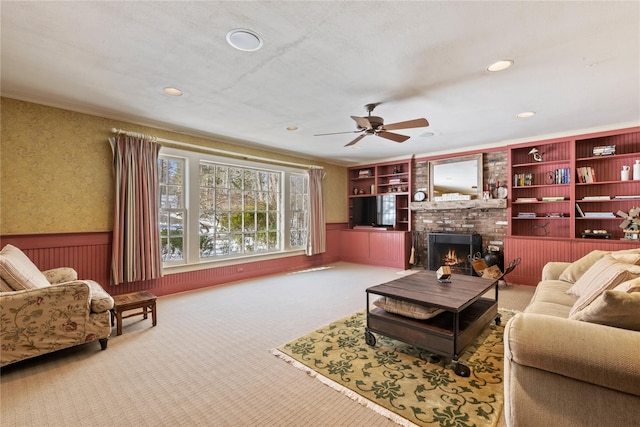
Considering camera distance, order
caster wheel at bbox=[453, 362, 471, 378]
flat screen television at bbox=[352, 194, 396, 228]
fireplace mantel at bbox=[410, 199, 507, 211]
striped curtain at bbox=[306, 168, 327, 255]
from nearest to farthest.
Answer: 1. caster wheel at bbox=[453, 362, 471, 378]
2. fireplace mantel at bbox=[410, 199, 507, 211]
3. striped curtain at bbox=[306, 168, 327, 255]
4. flat screen television at bbox=[352, 194, 396, 228]

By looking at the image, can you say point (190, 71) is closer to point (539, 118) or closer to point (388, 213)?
point (539, 118)

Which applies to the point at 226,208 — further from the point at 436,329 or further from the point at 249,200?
the point at 436,329

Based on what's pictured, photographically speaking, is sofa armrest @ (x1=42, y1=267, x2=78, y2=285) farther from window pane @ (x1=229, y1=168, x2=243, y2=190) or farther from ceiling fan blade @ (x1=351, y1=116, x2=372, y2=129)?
ceiling fan blade @ (x1=351, y1=116, x2=372, y2=129)

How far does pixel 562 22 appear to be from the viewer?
191 centimetres

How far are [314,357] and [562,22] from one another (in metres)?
3.04

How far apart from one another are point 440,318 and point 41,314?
10.8 feet

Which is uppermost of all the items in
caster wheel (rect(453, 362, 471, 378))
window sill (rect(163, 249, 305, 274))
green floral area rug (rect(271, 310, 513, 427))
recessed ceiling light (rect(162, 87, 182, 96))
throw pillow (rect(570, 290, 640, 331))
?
recessed ceiling light (rect(162, 87, 182, 96))

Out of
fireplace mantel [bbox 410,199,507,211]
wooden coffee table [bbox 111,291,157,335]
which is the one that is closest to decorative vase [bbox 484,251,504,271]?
fireplace mantel [bbox 410,199,507,211]

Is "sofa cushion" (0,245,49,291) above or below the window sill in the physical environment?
above

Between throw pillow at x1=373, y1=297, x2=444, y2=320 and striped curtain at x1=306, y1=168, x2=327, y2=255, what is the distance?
12.4ft

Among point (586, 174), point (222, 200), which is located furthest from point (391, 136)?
point (586, 174)

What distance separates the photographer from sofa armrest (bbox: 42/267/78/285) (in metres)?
3.01

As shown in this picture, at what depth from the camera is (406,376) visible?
7.04 feet

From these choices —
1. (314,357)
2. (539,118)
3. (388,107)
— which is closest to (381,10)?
(388,107)
